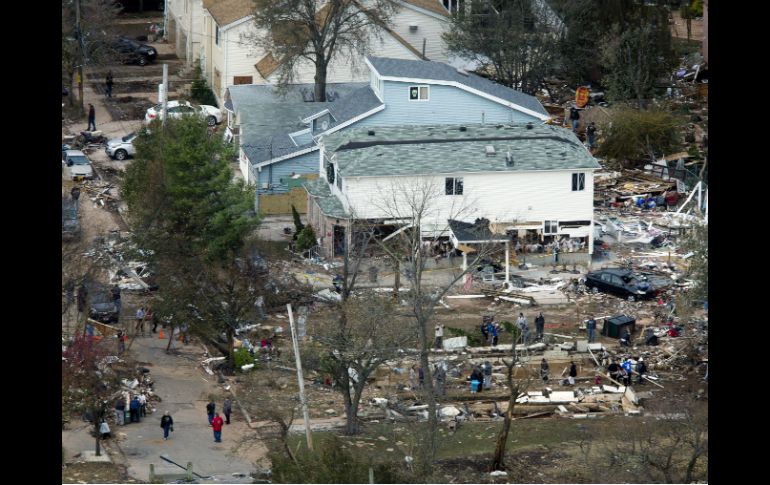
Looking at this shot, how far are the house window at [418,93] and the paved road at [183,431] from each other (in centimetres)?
1502

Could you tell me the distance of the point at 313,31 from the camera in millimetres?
57125

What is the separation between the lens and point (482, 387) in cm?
3791

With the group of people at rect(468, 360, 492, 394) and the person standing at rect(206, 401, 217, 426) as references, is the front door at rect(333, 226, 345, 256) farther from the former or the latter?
the person standing at rect(206, 401, 217, 426)

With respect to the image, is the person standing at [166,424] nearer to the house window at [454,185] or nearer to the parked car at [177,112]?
the house window at [454,185]

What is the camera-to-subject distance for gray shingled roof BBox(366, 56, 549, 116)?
5212 cm

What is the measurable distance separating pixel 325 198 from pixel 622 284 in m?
9.27

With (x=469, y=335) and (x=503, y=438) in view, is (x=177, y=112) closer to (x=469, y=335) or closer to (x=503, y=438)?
(x=469, y=335)

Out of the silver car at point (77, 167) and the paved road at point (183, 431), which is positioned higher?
the silver car at point (77, 167)

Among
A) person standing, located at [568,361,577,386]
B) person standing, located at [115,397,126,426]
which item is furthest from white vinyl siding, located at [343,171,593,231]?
person standing, located at [115,397,126,426]

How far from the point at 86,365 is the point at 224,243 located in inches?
356

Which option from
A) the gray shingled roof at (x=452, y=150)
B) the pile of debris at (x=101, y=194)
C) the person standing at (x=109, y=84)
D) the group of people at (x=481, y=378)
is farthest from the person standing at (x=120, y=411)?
the person standing at (x=109, y=84)

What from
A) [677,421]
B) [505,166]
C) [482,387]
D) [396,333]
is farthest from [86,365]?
[505,166]

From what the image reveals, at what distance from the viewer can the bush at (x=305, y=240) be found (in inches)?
1812

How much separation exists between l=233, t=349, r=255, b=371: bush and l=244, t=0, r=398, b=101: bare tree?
1958cm
